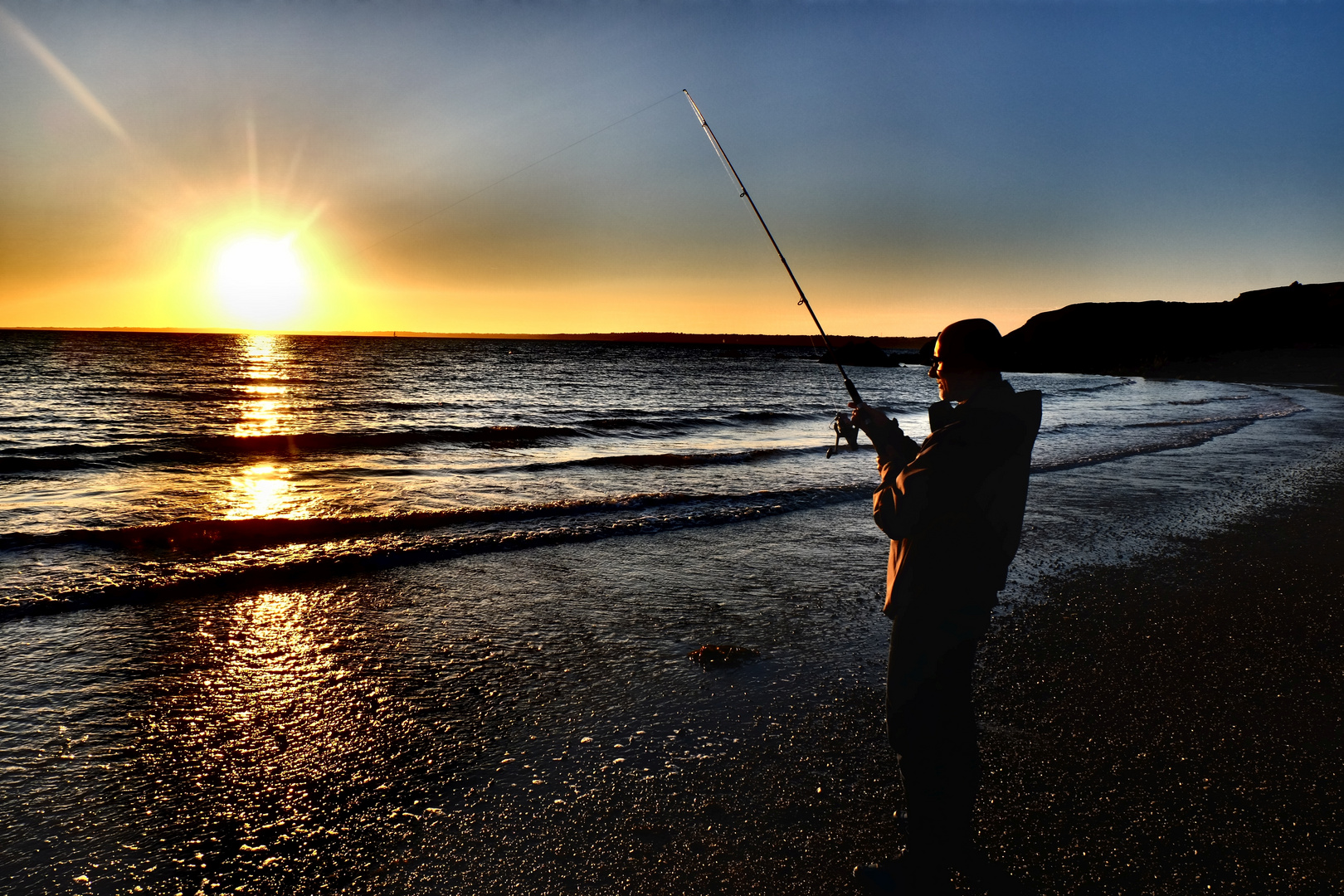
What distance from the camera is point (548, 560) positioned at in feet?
23.3

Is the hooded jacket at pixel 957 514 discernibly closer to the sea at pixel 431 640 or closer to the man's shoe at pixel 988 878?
the man's shoe at pixel 988 878

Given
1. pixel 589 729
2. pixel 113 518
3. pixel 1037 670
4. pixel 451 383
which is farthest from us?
pixel 451 383

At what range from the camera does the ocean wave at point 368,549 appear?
236 inches

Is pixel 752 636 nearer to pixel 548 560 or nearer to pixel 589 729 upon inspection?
pixel 589 729

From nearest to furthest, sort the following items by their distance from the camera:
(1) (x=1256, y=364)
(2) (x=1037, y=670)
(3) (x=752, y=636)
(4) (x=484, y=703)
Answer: (4) (x=484, y=703) → (2) (x=1037, y=670) → (3) (x=752, y=636) → (1) (x=1256, y=364)

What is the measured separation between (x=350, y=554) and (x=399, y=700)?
3.64 m

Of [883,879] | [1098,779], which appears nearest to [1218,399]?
[1098,779]

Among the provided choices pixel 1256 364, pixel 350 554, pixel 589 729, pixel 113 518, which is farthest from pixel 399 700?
pixel 1256 364

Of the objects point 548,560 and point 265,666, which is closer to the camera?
point 265,666

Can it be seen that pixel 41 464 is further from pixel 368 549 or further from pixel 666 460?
pixel 666 460

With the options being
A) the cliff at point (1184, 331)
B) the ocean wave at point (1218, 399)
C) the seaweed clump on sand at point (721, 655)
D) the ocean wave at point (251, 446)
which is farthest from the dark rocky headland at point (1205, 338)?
the seaweed clump on sand at point (721, 655)

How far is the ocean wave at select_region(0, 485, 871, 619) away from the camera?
19.7ft

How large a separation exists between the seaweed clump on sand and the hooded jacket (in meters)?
2.17

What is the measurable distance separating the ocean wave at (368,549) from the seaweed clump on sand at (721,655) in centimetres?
347
